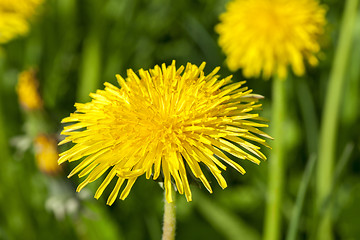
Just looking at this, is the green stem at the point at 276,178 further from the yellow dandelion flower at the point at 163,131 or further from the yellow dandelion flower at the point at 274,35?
the yellow dandelion flower at the point at 163,131

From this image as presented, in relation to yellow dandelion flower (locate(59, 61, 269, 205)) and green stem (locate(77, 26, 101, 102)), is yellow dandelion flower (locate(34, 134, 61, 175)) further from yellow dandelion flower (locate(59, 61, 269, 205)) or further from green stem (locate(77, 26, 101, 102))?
green stem (locate(77, 26, 101, 102))

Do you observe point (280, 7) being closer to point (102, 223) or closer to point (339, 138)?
point (339, 138)

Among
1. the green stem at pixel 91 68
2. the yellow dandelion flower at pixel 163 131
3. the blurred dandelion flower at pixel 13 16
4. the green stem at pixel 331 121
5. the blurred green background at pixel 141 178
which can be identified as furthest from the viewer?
the green stem at pixel 91 68

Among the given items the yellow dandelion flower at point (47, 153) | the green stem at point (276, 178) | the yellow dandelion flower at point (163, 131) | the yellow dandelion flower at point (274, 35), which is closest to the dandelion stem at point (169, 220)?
the yellow dandelion flower at point (163, 131)

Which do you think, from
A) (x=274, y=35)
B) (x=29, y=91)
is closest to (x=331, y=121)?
(x=274, y=35)

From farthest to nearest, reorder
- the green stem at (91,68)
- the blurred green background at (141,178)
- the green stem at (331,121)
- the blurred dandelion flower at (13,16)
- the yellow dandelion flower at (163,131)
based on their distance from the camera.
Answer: the green stem at (91,68) < the blurred dandelion flower at (13,16) < the blurred green background at (141,178) < the green stem at (331,121) < the yellow dandelion flower at (163,131)

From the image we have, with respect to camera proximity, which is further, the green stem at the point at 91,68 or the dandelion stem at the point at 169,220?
the green stem at the point at 91,68

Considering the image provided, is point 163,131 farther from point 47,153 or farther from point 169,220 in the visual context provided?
point 47,153
